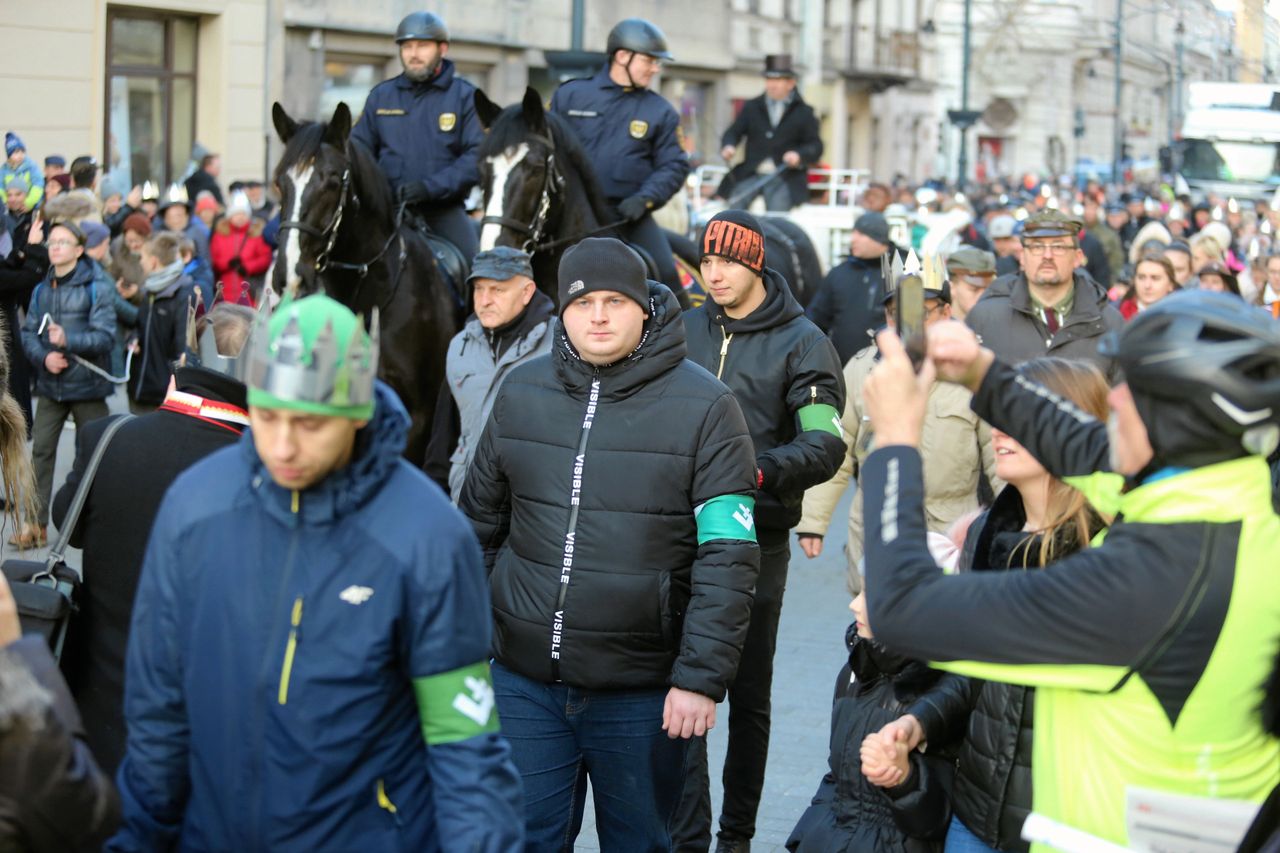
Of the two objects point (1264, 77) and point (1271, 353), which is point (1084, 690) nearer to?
point (1271, 353)

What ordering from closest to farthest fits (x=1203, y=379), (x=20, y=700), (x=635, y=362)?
(x=20, y=700) < (x=1203, y=379) < (x=635, y=362)

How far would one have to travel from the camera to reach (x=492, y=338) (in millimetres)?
7223

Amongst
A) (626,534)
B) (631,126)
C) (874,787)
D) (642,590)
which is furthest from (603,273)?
(631,126)

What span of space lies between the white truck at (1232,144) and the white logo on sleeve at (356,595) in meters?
35.9

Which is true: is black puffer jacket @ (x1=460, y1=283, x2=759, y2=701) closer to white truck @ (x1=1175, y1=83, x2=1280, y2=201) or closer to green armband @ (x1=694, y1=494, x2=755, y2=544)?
green armband @ (x1=694, y1=494, x2=755, y2=544)

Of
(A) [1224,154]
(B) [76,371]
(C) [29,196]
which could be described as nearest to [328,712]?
(B) [76,371]

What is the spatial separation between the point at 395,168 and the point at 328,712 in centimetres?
769

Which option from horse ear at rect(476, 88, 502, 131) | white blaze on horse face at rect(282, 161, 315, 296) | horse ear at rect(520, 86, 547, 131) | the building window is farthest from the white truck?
white blaze on horse face at rect(282, 161, 315, 296)

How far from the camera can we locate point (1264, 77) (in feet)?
126

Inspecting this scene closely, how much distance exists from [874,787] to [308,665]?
1.71 meters

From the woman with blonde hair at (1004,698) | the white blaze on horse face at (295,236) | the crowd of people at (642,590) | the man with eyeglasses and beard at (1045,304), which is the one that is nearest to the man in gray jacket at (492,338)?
the crowd of people at (642,590)

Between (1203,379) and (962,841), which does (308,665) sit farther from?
(962,841)

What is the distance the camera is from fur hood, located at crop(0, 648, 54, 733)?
8.32ft

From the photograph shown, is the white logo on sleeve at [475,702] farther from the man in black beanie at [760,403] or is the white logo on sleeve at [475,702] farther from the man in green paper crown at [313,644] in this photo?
the man in black beanie at [760,403]
